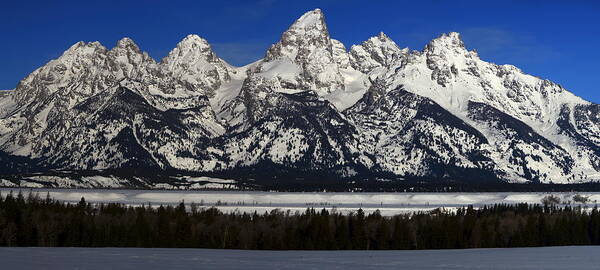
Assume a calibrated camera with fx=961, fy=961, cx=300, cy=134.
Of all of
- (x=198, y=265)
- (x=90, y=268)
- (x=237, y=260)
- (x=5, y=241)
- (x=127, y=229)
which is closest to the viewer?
(x=90, y=268)

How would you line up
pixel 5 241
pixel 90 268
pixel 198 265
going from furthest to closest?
pixel 5 241, pixel 198 265, pixel 90 268

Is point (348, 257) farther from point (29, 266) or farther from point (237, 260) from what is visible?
point (29, 266)

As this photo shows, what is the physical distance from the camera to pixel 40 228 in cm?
19100

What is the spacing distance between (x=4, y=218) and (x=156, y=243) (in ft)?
101

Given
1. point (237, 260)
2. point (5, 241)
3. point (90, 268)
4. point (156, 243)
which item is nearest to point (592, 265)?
point (237, 260)

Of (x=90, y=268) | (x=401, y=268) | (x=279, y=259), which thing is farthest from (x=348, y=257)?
(x=90, y=268)

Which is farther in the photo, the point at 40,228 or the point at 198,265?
the point at 40,228

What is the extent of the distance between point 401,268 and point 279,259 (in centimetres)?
2018

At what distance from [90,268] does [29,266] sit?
21.0 ft

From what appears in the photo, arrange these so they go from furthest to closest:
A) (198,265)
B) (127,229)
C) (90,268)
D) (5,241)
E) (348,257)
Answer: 1. (127,229)
2. (5,241)
3. (348,257)
4. (198,265)
5. (90,268)

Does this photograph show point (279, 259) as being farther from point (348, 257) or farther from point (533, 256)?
point (533, 256)

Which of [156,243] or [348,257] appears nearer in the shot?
[348,257]

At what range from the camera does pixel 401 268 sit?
4210 inches

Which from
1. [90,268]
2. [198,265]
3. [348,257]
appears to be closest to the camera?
[90,268]
